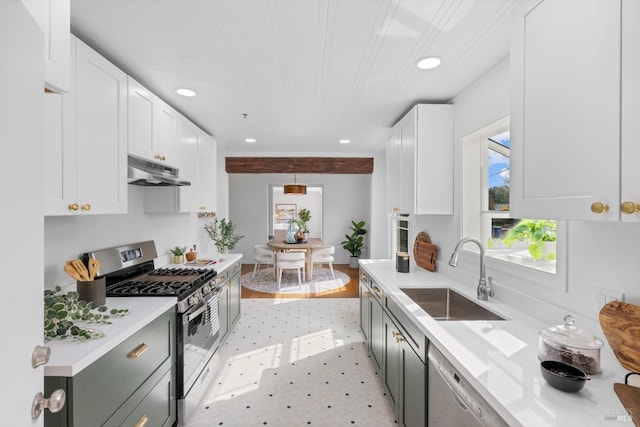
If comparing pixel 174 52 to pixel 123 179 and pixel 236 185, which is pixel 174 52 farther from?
pixel 236 185

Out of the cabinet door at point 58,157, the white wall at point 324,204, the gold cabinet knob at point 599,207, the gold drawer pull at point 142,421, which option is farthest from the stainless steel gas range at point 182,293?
the white wall at point 324,204

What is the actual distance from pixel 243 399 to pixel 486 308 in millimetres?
1861

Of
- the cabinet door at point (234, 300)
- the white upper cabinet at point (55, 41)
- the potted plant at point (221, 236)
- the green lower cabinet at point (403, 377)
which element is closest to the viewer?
the white upper cabinet at point (55, 41)

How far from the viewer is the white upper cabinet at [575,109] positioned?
31.2 inches

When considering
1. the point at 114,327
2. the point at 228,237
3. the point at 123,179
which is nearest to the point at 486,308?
the point at 114,327

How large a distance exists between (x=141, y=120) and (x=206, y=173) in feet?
4.40

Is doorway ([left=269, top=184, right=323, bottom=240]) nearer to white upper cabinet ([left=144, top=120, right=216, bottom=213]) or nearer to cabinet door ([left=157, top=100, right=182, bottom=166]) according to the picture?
white upper cabinet ([left=144, top=120, right=216, bottom=213])

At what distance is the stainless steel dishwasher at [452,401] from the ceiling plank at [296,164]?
3966mm

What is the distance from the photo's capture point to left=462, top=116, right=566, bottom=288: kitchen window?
1.58m

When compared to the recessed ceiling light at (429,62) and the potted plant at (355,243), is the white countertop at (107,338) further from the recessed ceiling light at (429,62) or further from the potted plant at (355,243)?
the potted plant at (355,243)

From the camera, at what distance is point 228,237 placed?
4.20 meters

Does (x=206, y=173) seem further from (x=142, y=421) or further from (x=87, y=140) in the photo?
(x=142, y=421)

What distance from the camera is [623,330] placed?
1.00 metres

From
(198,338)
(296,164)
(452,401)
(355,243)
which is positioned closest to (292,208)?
(355,243)
